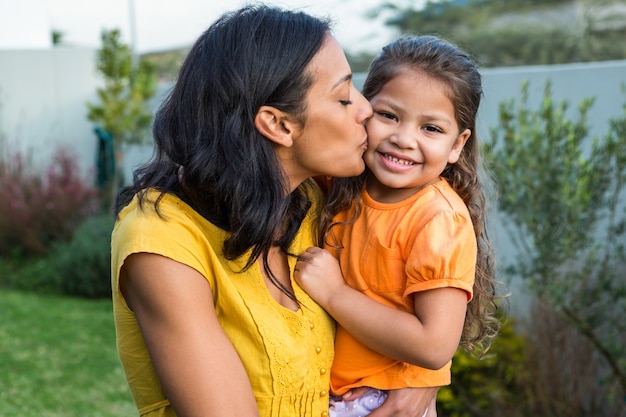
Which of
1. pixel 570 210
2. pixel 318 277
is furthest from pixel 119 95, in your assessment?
pixel 318 277

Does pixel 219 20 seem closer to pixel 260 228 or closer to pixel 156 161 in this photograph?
pixel 156 161

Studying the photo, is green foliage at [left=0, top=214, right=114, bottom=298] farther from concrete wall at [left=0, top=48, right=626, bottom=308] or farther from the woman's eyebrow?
the woman's eyebrow

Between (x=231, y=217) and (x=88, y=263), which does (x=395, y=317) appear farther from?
(x=88, y=263)

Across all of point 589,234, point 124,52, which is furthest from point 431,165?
point 124,52

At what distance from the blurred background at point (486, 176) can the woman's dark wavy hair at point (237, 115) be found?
171mm

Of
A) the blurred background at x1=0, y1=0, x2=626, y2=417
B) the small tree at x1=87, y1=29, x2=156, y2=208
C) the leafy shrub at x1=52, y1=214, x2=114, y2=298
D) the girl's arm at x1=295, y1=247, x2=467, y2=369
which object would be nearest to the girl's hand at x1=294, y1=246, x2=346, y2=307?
the girl's arm at x1=295, y1=247, x2=467, y2=369

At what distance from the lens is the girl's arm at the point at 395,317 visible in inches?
88.0

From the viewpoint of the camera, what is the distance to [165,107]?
7.27 feet

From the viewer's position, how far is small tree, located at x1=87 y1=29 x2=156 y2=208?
10.1 metres

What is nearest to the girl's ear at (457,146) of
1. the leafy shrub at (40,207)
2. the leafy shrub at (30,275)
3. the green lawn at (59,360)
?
the green lawn at (59,360)

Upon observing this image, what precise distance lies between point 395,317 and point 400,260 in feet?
0.57

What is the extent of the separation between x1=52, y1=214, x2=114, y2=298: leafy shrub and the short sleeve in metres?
6.82

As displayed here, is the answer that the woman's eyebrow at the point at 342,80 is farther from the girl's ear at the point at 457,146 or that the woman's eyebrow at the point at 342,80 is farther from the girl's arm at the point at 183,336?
the girl's arm at the point at 183,336

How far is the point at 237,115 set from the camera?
6.89 ft
